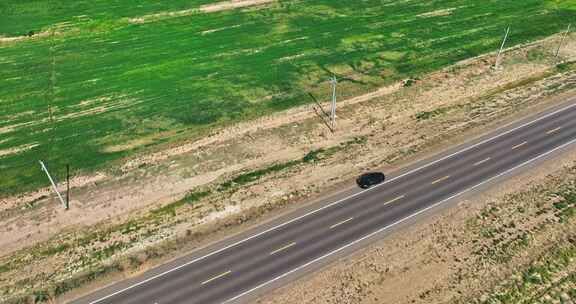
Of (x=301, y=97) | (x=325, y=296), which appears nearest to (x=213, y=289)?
(x=325, y=296)

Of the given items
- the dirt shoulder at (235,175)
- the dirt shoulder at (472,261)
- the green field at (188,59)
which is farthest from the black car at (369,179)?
the green field at (188,59)

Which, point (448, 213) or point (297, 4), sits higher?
point (297, 4)

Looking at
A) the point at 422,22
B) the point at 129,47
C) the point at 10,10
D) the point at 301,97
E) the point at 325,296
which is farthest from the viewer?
the point at 10,10

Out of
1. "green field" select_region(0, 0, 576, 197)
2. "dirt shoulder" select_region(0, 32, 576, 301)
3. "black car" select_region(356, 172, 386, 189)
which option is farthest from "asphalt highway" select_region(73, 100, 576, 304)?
"green field" select_region(0, 0, 576, 197)

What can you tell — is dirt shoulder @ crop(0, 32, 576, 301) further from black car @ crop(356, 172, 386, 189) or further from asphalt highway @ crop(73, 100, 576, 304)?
asphalt highway @ crop(73, 100, 576, 304)

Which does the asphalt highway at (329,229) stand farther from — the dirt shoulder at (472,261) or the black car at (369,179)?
the dirt shoulder at (472,261)

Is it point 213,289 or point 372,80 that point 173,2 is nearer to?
point 372,80
